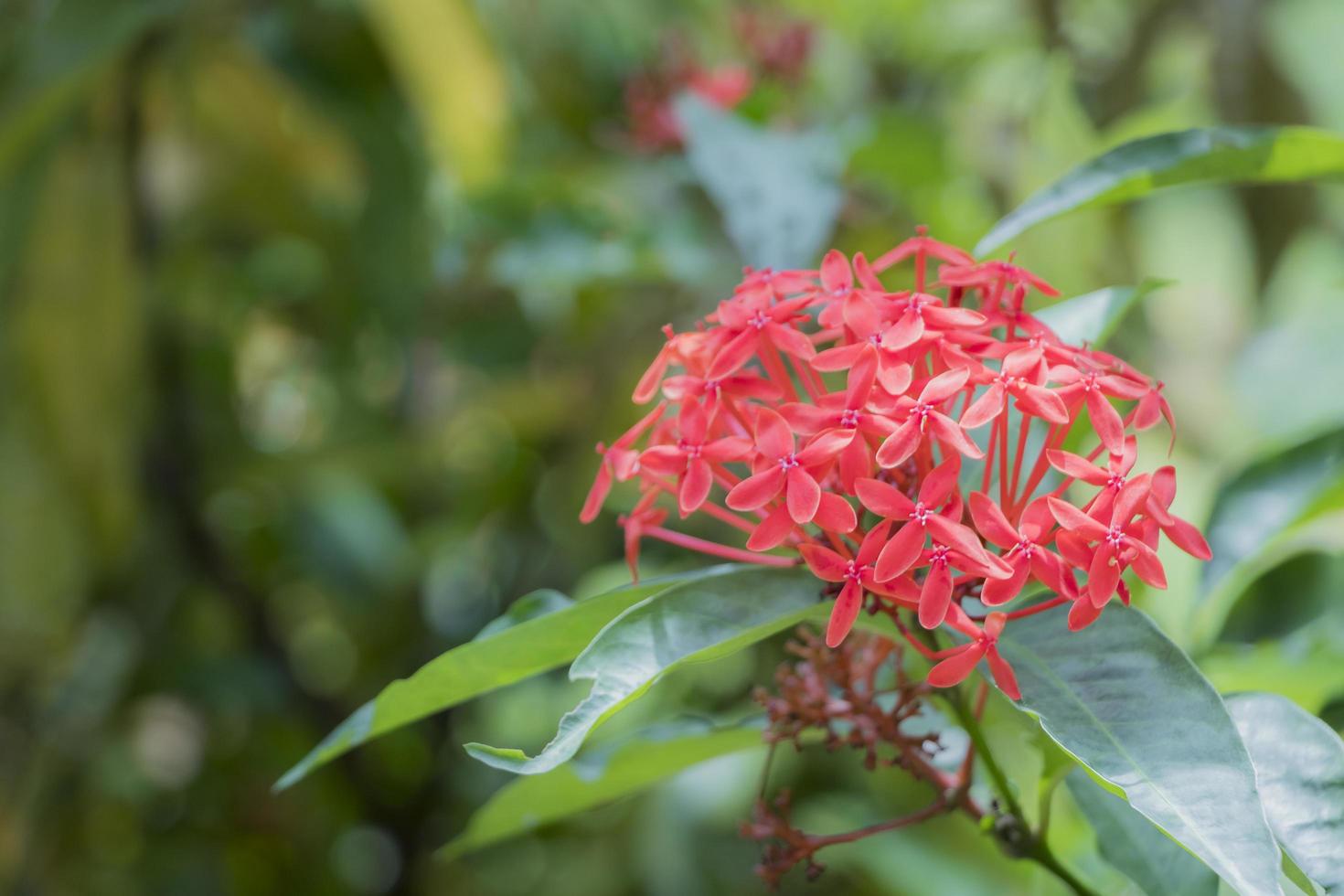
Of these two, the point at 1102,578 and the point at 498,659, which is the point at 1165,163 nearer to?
the point at 1102,578

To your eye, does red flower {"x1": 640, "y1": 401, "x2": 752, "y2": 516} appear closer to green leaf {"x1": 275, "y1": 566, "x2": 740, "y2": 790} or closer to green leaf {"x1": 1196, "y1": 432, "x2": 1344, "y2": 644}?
green leaf {"x1": 275, "y1": 566, "x2": 740, "y2": 790}

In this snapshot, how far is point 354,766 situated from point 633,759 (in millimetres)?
880

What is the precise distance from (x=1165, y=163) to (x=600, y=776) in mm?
415

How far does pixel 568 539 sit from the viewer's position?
5.08 feet

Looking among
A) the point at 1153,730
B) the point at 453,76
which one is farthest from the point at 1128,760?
the point at 453,76

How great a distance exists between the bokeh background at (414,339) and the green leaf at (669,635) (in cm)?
51

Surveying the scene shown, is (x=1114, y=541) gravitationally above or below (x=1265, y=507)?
above

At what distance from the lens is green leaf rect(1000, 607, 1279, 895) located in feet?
1.29

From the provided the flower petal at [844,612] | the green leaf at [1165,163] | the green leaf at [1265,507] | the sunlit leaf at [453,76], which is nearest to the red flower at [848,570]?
the flower petal at [844,612]

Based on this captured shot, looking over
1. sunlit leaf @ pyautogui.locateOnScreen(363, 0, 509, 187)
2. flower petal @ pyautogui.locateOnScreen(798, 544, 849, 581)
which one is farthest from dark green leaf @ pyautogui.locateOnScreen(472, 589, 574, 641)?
sunlit leaf @ pyautogui.locateOnScreen(363, 0, 509, 187)

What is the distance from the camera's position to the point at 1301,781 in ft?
1.49

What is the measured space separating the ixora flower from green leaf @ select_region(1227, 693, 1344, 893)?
0.24 ft

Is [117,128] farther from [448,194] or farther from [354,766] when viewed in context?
[354,766]

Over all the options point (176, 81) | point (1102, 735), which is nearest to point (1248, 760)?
point (1102, 735)
